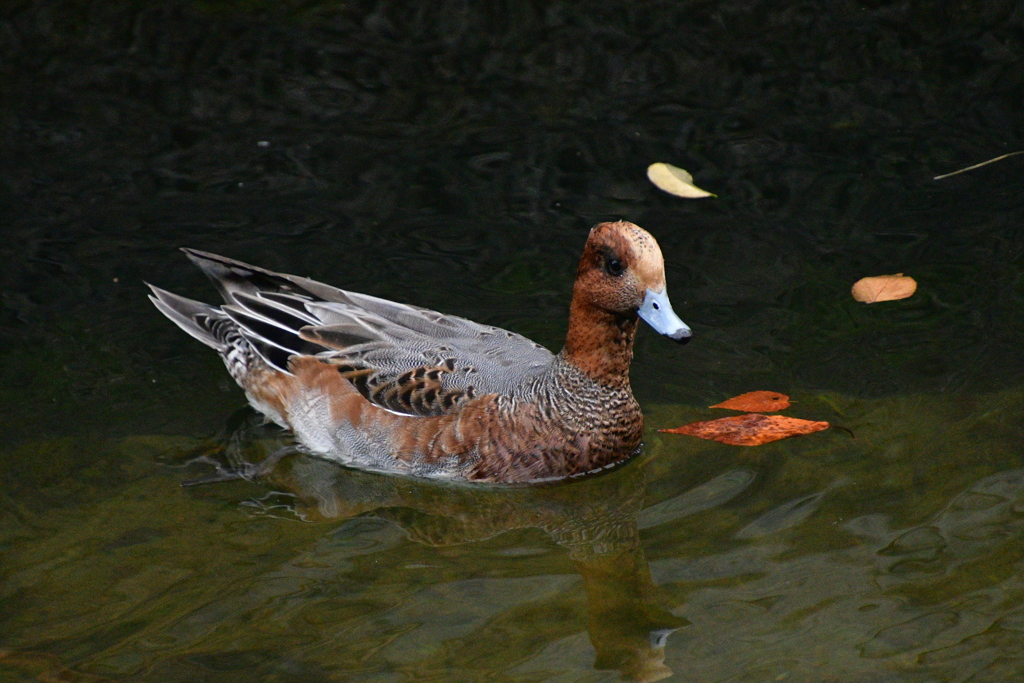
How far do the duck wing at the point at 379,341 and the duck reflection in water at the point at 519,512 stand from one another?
1.30 ft

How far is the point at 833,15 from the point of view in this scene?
8.62 m

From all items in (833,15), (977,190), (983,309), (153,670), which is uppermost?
(833,15)

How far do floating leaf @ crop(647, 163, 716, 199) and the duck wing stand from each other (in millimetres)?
1831

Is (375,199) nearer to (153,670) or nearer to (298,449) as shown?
(298,449)

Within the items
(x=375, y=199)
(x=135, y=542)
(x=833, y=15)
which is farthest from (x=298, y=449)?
(x=833, y=15)

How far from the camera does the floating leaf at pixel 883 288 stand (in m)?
6.14

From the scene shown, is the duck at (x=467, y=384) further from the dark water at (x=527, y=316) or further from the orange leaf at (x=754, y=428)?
the orange leaf at (x=754, y=428)

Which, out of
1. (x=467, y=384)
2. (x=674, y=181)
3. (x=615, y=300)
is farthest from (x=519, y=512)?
(x=674, y=181)

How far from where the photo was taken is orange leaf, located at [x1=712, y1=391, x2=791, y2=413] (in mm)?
5469

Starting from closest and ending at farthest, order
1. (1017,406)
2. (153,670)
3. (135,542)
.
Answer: (153,670) → (135,542) → (1017,406)

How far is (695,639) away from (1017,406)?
2.11m

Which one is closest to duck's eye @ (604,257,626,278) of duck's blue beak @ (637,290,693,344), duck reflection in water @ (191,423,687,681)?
duck's blue beak @ (637,290,693,344)

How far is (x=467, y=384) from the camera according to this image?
17.2ft

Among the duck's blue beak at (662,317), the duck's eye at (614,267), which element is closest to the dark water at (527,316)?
the duck's blue beak at (662,317)
